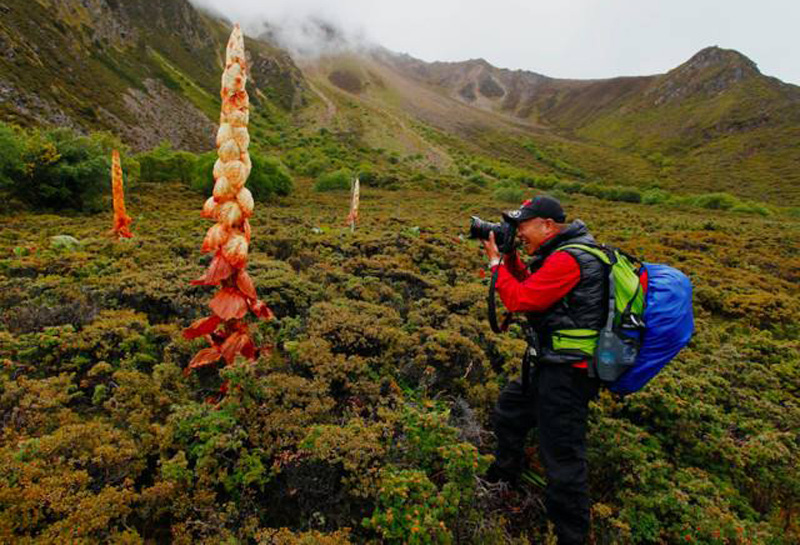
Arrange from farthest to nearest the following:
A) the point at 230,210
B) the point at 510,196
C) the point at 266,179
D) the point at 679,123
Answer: the point at 679,123, the point at 510,196, the point at 266,179, the point at 230,210

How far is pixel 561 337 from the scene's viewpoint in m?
2.44

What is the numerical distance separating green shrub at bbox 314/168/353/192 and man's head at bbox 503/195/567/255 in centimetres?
3361

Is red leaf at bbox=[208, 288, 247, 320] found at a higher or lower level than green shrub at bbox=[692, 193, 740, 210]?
lower

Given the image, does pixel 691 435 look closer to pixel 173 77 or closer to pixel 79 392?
pixel 79 392

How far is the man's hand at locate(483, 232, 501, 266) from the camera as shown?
8.98 feet

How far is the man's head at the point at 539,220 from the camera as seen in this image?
259 cm

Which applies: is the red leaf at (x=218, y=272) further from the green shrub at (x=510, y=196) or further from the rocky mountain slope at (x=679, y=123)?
the rocky mountain slope at (x=679, y=123)

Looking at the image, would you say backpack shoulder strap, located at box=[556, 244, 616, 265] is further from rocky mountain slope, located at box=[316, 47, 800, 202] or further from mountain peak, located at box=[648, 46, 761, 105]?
mountain peak, located at box=[648, 46, 761, 105]

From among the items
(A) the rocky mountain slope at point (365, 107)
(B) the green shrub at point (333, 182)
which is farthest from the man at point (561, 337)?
(A) the rocky mountain slope at point (365, 107)

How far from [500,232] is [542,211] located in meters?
0.36

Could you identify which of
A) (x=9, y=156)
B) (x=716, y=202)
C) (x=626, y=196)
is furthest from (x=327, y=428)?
(x=626, y=196)

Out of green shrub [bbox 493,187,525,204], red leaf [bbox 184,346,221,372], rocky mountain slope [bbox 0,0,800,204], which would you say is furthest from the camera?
rocky mountain slope [bbox 0,0,800,204]

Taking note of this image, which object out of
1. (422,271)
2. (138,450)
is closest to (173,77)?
(422,271)

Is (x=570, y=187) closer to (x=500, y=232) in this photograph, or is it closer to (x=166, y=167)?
(x=166, y=167)
